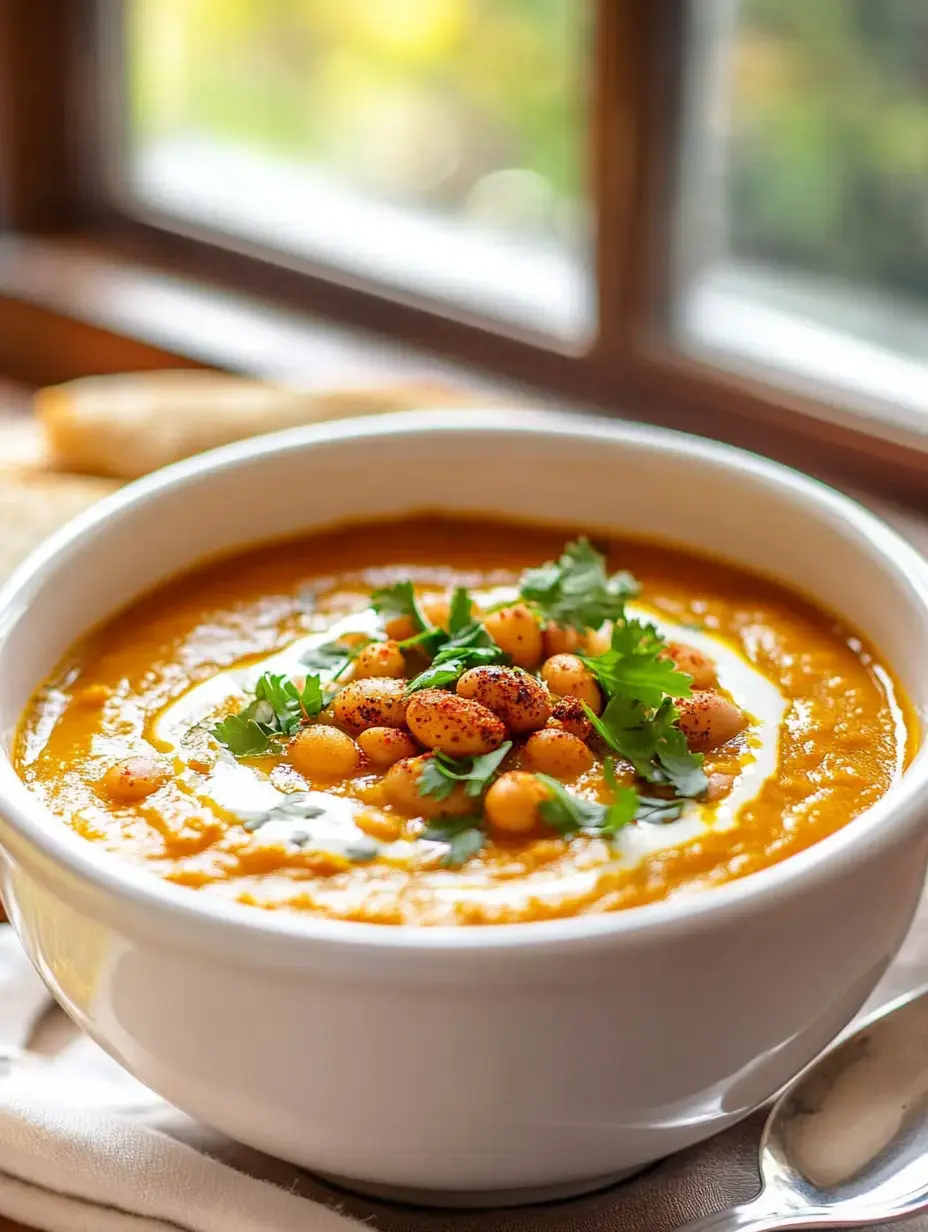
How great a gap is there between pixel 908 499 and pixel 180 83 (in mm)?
1566

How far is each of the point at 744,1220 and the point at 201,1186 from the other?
0.37 meters

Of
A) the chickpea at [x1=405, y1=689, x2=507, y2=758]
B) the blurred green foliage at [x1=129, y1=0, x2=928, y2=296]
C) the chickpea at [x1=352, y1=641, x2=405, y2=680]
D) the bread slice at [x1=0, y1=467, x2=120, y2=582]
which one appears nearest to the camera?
the chickpea at [x1=405, y1=689, x2=507, y2=758]

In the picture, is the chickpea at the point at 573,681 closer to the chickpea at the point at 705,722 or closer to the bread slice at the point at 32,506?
the chickpea at the point at 705,722

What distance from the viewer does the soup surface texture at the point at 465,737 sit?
43.5 inches

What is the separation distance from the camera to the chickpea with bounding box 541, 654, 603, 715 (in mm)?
1259

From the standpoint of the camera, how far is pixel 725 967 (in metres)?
0.96

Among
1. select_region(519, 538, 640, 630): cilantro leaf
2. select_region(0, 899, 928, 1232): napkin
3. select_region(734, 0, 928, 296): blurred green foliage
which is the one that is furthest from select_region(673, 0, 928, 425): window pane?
select_region(0, 899, 928, 1232): napkin

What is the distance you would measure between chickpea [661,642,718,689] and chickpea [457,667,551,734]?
14cm

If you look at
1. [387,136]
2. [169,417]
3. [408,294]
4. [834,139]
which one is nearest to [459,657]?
[169,417]

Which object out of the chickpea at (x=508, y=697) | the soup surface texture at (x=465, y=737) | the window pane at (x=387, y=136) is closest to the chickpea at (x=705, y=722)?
the soup surface texture at (x=465, y=737)

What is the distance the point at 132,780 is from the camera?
1.20m

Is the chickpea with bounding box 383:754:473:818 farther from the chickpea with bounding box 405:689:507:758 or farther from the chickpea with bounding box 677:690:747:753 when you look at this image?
the chickpea with bounding box 677:690:747:753

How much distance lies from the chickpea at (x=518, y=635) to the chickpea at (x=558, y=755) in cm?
14

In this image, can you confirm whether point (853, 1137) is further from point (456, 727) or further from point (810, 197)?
point (810, 197)
